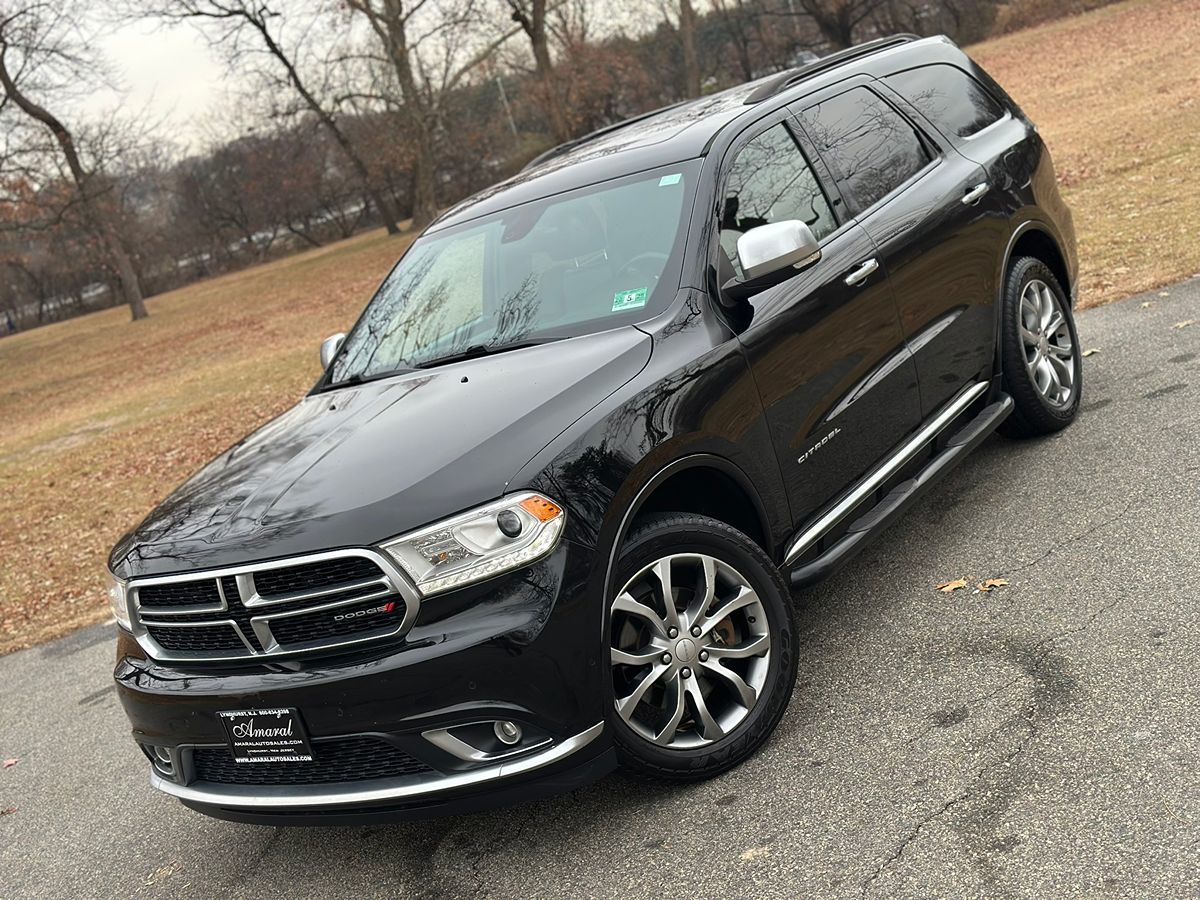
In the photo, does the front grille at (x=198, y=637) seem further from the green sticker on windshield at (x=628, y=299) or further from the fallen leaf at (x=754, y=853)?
the green sticker on windshield at (x=628, y=299)

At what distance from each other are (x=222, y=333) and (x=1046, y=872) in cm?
2918

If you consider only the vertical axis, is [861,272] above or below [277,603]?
above

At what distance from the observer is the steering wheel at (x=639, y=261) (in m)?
4.02

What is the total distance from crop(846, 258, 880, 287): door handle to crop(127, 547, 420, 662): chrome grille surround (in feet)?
7.03

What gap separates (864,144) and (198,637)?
3.25 meters

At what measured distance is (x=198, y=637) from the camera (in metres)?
3.37

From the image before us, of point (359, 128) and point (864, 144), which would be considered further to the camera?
point (359, 128)

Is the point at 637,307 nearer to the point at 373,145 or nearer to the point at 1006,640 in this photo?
the point at 1006,640

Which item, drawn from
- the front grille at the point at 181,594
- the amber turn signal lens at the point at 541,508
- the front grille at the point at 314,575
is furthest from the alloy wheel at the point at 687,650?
the front grille at the point at 181,594

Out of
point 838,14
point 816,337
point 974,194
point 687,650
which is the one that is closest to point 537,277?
point 816,337

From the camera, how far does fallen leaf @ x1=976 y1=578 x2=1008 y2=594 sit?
438 centimetres

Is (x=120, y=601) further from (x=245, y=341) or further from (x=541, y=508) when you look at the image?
(x=245, y=341)

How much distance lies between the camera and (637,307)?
12.9ft

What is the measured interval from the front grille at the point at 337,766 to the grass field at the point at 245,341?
4.69m
